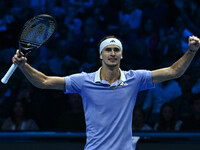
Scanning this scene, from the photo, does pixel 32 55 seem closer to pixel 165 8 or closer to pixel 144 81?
pixel 165 8

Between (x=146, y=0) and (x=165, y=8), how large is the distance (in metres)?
0.32

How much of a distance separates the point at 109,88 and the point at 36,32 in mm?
713

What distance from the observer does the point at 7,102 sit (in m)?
5.59

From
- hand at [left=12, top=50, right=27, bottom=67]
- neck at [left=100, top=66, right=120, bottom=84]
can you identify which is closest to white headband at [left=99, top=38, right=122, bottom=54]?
neck at [left=100, top=66, right=120, bottom=84]

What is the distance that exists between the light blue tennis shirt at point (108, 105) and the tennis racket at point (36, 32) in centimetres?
39

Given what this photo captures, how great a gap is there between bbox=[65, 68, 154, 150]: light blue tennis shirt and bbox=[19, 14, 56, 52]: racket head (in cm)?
39

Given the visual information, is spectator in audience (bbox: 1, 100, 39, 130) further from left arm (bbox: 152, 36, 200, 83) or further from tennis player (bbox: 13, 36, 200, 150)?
left arm (bbox: 152, 36, 200, 83)

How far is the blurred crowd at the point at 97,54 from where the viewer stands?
17.8ft

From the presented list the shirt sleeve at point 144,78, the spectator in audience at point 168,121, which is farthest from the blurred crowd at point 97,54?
the shirt sleeve at point 144,78

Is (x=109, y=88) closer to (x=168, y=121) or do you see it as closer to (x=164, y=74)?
(x=164, y=74)

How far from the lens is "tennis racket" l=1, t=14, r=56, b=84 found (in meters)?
3.00

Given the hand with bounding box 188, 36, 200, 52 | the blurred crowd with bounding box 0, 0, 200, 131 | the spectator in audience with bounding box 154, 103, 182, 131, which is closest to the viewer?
the hand with bounding box 188, 36, 200, 52

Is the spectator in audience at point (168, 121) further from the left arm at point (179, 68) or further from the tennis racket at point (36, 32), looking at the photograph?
the tennis racket at point (36, 32)

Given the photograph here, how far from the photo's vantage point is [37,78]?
2.85 meters
